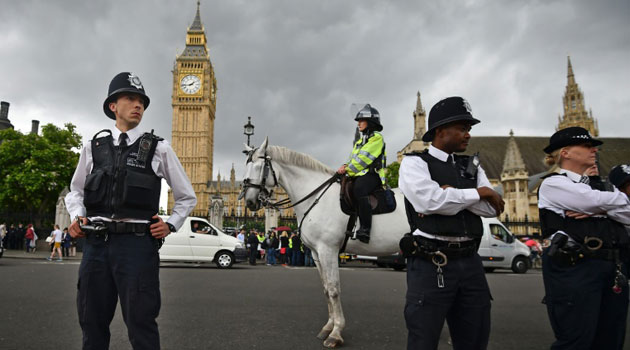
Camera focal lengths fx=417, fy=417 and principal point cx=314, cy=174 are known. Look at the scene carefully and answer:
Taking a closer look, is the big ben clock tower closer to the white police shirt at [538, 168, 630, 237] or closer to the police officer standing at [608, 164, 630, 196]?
the police officer standing at [608, 164, 630, 196]

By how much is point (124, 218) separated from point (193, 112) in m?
93.7

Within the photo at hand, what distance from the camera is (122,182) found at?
267 centimetres

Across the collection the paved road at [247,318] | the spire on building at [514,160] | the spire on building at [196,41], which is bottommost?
the paved road at [247,318]

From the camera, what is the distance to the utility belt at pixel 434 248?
2.37m

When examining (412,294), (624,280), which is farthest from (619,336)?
(412,294)

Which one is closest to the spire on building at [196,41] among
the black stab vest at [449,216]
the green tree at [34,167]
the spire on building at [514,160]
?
the green tree at [34,167]

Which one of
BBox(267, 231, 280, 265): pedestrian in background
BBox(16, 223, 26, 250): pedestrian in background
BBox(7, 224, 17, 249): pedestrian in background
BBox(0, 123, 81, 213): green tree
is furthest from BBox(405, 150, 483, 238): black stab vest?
BBox(0, 123, 81, 213): green tree

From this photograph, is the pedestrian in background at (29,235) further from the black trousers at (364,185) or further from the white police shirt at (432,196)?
the white police shirt at (432,196)

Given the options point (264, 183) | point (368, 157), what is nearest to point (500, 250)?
point (368, 157)

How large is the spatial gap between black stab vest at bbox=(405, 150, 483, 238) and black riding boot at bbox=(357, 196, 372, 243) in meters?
2.28

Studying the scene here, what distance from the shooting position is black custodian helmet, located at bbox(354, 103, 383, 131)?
5168 mm

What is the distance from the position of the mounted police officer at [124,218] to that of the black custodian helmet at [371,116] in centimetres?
280

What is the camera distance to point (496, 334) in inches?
199

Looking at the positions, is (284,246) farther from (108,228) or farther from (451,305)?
(451,305)
